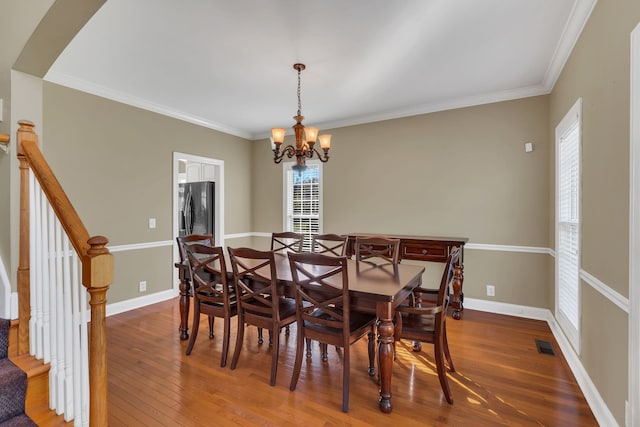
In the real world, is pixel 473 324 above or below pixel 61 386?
below

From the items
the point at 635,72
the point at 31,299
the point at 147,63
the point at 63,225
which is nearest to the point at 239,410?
the point at 31,299

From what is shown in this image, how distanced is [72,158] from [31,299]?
2.42m

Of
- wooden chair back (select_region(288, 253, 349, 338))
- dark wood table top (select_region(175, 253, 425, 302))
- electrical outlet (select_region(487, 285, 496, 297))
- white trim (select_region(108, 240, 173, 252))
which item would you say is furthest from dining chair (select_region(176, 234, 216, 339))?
electrical outlet (select_region(487, 285, 496, 297))

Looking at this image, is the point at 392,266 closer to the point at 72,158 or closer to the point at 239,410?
the point at 239,410

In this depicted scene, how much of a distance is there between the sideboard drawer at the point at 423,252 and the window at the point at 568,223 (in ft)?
3.50

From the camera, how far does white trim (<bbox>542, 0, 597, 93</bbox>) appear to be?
2.09m

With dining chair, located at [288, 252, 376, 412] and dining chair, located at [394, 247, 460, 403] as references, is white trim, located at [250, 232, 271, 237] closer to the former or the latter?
dining chair, located at [288, 252, 376, 412]

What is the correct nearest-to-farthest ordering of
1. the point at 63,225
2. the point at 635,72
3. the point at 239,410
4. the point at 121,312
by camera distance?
the point at 63,225 < the point at 635,72 < the point at 239,410 < the point at 121,312

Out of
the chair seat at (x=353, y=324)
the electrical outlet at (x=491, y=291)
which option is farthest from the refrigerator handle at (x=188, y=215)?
the electrical outlet at (x=491, y=291)

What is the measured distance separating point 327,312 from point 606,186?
185cm

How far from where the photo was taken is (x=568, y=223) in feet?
9.00

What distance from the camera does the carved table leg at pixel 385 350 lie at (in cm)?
192

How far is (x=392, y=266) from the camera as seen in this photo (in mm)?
2785

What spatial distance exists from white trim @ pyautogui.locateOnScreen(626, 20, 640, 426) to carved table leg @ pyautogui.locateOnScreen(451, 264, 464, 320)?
1987 millimetres
